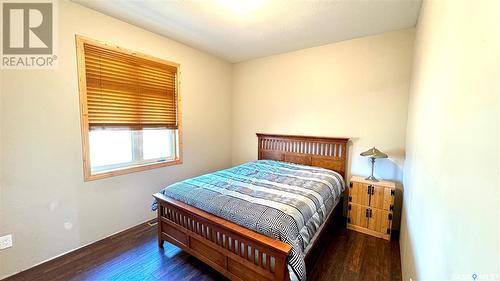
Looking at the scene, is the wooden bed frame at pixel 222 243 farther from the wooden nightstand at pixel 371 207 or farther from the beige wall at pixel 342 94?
the beige wall at pixel 342 94

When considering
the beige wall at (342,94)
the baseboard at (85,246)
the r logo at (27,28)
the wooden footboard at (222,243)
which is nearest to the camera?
the wooden footboard at (222,243)

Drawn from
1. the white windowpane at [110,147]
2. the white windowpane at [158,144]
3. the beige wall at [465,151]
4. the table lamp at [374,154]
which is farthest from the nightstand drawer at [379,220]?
the white windowpane at [110,147]

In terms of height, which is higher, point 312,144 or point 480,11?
point 480,11

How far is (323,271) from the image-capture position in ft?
6.61

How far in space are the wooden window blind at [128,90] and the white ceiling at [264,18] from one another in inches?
19.1

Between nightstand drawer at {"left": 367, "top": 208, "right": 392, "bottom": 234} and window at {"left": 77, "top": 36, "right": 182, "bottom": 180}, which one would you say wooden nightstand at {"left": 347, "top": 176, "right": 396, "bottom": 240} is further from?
window at {"left": 77, "top": 36, "right": 182, "bottom": 180}

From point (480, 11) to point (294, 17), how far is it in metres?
2.05

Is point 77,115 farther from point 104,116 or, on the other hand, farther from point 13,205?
point 13,205

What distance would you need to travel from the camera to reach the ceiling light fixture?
2088mm

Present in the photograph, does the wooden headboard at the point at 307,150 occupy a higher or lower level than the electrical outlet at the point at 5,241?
higher

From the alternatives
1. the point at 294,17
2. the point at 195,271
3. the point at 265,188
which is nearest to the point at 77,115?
the point at 195,271

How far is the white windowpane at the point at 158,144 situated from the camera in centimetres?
299

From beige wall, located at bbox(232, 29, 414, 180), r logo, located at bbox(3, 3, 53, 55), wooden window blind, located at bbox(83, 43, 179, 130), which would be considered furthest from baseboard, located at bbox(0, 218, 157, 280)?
beige wall, located at bbox(232, 29, 414, 180)

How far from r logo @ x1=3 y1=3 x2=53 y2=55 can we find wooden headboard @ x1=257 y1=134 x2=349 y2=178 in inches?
122
